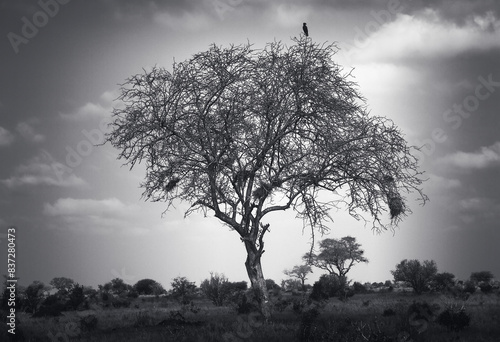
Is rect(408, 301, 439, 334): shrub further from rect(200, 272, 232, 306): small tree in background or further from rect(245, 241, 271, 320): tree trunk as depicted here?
rect(200, 272, 232, 306): small tree in background

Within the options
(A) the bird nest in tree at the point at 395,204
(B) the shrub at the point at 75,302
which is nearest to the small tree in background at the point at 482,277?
(B) the shrub at the point at 75,302

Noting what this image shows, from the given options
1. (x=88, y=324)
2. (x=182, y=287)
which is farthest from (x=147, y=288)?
(x=88, y=324)

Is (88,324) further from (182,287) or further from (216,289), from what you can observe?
(182,287)

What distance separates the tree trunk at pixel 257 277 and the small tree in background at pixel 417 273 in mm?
31749

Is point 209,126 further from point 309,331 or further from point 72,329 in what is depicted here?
point 72,329

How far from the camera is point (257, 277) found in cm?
1233

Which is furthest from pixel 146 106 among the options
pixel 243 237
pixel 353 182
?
pixel 353 182

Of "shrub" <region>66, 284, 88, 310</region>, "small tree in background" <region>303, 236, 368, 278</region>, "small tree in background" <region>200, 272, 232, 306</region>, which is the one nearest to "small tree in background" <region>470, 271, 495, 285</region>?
"small tree in background" <region>303, 236, 368, 278</region>

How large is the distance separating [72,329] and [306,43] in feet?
34.6

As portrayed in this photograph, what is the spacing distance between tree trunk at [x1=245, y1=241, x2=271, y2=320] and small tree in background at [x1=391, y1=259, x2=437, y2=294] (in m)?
31.7

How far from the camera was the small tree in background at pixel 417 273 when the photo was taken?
131 feet

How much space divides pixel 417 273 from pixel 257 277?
33284 millimetres

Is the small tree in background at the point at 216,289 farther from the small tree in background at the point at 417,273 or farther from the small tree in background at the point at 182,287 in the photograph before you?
the small tree in background at the point at 417,273

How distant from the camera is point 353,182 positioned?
40.6 feet
